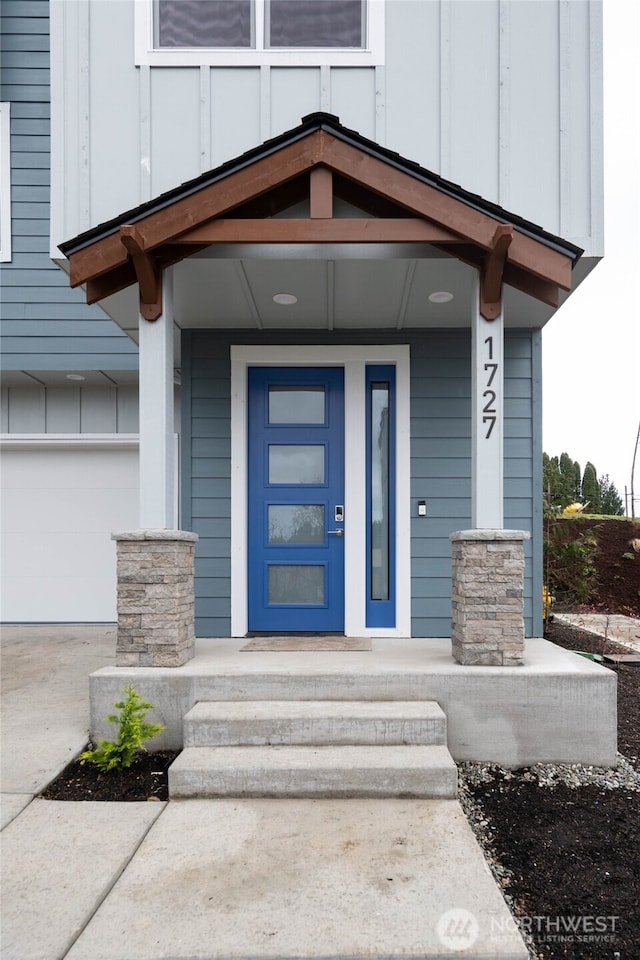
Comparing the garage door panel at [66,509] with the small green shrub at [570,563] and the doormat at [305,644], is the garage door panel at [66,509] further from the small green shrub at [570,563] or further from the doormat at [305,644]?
the small green shrub at [570,563]

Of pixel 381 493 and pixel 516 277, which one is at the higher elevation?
pixel 516 277

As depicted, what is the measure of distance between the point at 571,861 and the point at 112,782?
2.08 metres

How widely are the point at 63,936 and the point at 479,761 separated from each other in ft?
7.16

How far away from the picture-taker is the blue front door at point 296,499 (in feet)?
16.2

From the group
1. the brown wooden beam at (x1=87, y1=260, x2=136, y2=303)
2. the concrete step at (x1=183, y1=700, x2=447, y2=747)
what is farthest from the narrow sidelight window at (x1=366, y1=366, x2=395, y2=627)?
the brown wooden beam at (x1=87, y1=260, x2=136, y2=303)

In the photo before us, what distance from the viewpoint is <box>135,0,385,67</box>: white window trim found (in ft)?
14.0

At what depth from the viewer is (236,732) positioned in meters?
3.17

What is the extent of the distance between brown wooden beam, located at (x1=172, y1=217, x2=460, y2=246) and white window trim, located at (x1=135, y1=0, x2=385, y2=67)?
4.92 feet

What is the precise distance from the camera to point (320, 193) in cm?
358

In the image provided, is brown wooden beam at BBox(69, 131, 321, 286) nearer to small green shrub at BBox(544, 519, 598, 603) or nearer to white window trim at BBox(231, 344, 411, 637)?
white window trim at BBox(231, 344, 411, 637)

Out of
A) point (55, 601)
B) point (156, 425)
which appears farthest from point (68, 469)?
point (156, 425)

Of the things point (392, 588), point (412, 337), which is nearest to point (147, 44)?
point (412, 337)

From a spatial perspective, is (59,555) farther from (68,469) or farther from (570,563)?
(570,563)

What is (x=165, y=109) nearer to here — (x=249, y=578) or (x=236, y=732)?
(x=249, y=578)
